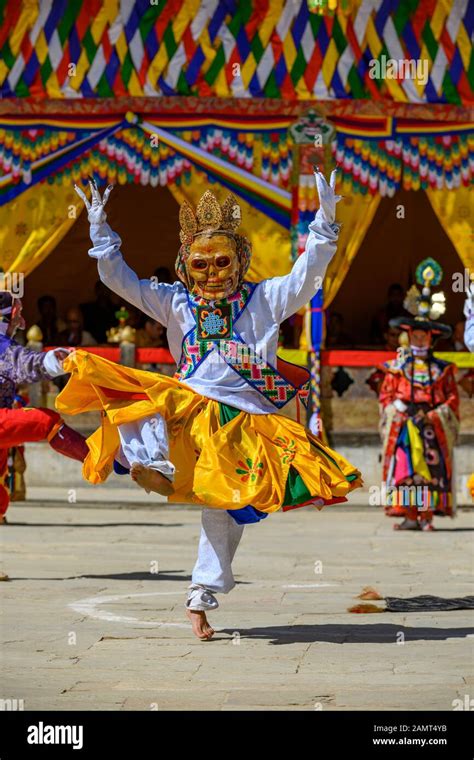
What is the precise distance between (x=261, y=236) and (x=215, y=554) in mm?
9496

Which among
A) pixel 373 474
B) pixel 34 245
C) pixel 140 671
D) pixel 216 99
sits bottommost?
pixel 140 671

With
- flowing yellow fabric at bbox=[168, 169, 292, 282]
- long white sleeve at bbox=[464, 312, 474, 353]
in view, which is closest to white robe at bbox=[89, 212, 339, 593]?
long white sleeve at bbox=[464, 312, 474, 353]

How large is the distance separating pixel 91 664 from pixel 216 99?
10.8m

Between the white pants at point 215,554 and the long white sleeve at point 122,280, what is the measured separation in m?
1.11

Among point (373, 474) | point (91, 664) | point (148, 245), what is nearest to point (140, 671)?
point (91, 664)

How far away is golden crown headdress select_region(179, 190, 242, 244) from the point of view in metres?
8.39

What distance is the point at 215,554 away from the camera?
7914mm

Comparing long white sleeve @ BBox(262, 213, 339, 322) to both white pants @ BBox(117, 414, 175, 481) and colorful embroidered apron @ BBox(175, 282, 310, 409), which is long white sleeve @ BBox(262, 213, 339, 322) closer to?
colorful embroidered apron @ BBox(175, 282, 310, 409)

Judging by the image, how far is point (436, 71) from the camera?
17.1 m

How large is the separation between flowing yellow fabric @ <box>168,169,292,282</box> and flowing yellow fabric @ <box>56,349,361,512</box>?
903 cm

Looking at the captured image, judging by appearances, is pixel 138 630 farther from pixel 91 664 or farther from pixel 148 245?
pixel 148 245

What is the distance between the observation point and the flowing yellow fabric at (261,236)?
17.0 metres

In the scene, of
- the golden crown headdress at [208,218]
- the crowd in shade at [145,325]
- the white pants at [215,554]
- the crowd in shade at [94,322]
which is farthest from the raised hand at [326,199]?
the crowd in shade at [94,322]

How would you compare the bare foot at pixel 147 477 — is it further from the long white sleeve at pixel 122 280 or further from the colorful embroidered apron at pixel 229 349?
the long white sleeve at pixel 122 280
